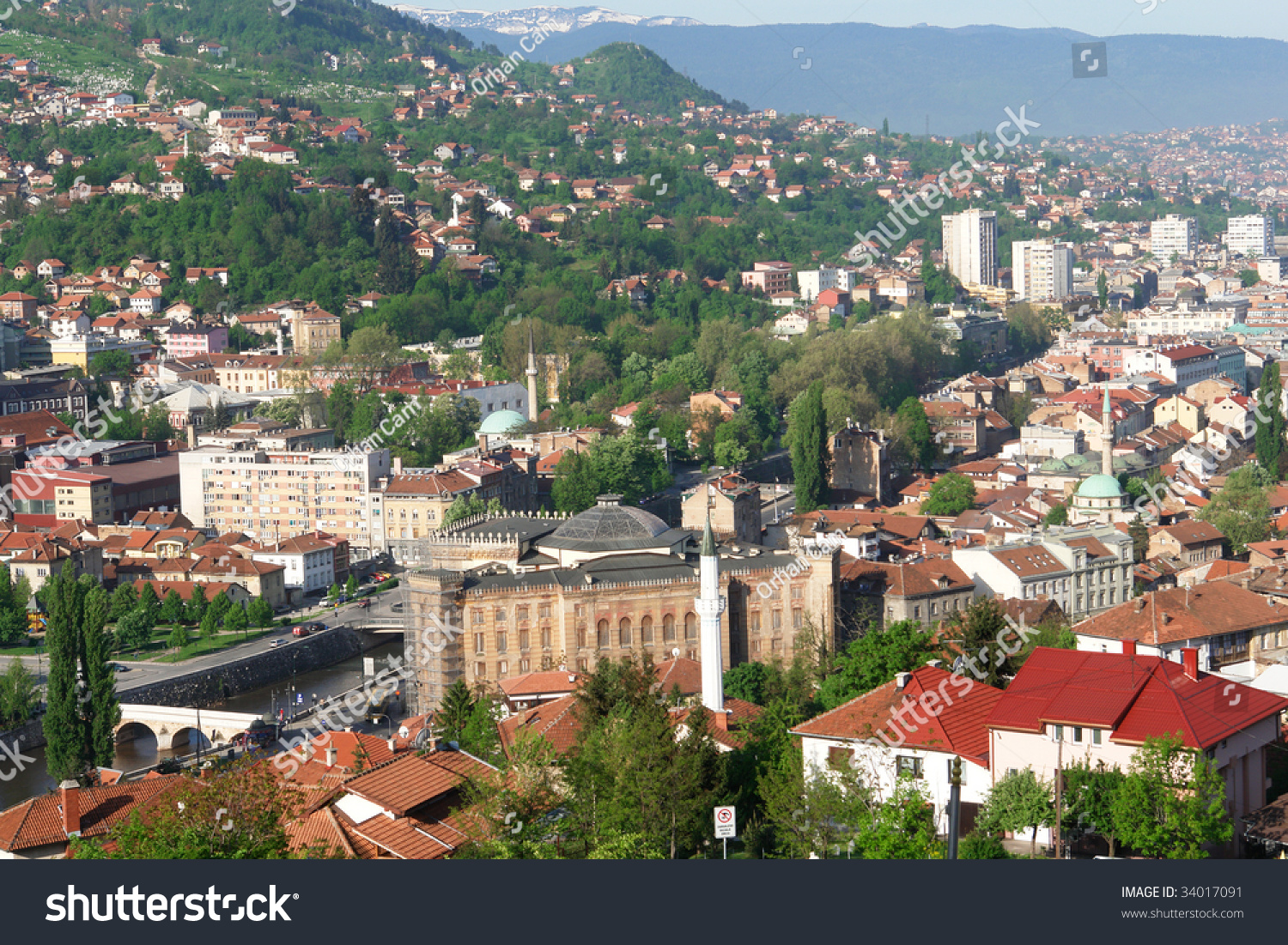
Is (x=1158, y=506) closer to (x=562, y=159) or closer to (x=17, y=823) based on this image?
(x=17, y=823)

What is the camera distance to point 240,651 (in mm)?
32594

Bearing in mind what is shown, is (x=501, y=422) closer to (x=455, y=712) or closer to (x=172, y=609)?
(x=172, y=609)

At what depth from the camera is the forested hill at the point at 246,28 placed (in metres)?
92.2

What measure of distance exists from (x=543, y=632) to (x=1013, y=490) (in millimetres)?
17284

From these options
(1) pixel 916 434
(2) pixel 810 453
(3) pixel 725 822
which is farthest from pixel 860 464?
(3) pixel 725 822

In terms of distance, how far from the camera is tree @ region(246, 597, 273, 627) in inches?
1347

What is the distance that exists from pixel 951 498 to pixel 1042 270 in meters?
53.5

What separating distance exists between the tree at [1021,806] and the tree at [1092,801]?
148 mm

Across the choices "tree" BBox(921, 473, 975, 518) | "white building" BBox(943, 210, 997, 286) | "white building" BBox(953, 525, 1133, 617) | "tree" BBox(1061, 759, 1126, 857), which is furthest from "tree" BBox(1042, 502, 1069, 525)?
"white building" BBox(943, 210, 997, 286)

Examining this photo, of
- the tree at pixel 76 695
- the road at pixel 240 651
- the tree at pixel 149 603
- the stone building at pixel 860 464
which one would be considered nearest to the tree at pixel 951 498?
the stone building at pixel 860 464

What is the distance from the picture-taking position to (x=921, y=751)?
46.8ft

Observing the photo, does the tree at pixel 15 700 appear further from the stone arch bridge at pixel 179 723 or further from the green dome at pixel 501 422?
the green dome at pixel 501 422

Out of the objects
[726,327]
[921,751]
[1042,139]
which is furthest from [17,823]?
[1042,139]

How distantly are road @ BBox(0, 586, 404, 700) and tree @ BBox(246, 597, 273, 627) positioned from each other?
0.31m
